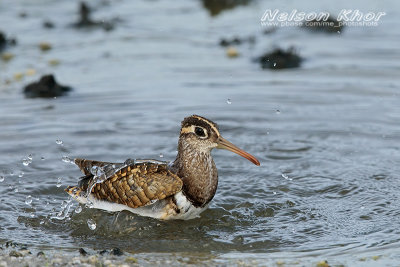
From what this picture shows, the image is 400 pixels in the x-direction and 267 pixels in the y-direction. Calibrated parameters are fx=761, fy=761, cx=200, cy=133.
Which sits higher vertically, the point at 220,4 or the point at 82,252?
the point at 220,4

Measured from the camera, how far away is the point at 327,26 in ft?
53.9

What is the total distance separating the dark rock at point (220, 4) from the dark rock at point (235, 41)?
8.28ft

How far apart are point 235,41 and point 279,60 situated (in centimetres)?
157

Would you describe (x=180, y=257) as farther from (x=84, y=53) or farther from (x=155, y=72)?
(x=84, y=53)

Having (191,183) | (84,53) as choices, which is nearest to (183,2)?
(84,53)

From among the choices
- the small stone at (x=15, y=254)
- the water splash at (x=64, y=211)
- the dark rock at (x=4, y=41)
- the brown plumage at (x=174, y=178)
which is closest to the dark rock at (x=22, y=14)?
the dark rock at (x=4, y=41)

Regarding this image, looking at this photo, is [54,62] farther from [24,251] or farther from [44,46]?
[24,251]

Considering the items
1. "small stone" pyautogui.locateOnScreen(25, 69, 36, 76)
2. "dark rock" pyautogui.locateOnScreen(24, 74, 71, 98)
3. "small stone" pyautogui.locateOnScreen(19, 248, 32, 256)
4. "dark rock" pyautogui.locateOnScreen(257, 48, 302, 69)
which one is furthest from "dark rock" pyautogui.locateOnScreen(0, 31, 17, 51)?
"small stone" pyautogui.locateOnScreen(19, 248, 32, 256)

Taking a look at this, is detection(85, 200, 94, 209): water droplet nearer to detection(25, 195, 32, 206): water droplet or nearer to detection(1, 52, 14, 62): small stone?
detection(25, 195, 32, 206): water droplet

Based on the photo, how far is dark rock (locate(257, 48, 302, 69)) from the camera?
1415 centimetres

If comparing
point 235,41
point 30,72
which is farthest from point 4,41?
point 235,41

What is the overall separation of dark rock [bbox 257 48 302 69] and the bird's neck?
5.90 metres

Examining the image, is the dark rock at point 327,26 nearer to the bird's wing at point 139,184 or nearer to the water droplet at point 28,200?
the bird's wing at point 139,184

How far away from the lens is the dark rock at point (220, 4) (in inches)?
712
